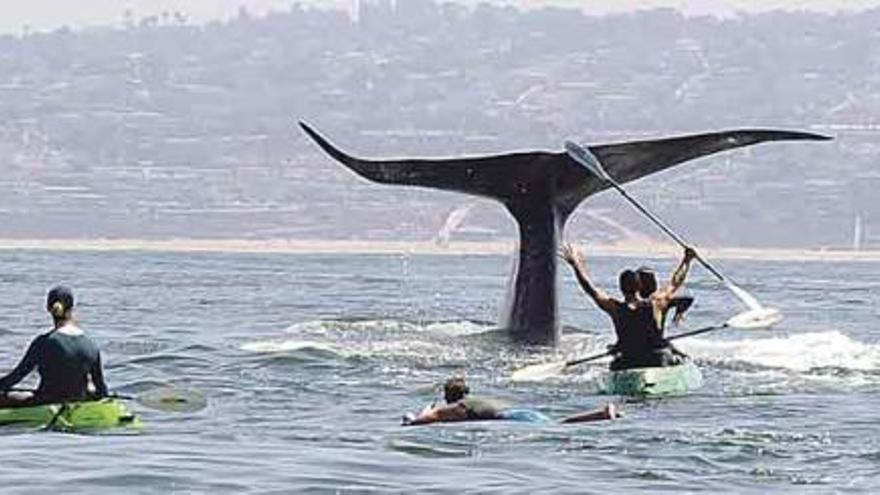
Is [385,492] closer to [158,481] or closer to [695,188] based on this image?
[158,481]

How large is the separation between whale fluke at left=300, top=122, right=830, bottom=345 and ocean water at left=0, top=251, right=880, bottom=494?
0.52 meters

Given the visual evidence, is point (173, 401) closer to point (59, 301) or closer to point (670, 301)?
point (59, 301)

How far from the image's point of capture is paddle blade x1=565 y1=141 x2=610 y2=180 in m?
25.4

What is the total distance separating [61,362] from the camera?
20.3 m

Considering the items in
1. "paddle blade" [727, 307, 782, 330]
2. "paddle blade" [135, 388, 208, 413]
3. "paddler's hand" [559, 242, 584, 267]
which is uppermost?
"paddler's hand" [559, 242, 584, 267]

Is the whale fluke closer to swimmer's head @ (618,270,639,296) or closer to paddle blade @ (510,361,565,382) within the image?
paddle blade @ (510,361,565,382)

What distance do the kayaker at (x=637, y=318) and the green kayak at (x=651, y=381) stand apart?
0.52 ft

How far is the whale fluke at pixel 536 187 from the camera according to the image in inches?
1016

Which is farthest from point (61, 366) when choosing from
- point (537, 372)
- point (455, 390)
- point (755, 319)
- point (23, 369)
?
point (755, 319)

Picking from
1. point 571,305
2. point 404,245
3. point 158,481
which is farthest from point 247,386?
point 404,245

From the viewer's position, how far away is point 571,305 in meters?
47.3

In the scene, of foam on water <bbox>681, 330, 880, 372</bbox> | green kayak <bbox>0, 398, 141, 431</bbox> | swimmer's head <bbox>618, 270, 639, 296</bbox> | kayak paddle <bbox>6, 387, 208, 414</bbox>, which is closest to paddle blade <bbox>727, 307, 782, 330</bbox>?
swimmer's head <bbox>618, 270, 639, 296</bbox>

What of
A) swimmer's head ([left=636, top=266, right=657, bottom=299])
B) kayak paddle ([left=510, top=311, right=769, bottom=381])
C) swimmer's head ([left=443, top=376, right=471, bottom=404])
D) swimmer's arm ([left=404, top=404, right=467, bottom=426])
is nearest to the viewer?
swimmer's arm ([left=404, top=404, right=467, bottom=426])

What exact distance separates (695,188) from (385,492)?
154367 mm
